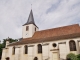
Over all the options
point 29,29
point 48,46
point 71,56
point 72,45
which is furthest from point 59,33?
point 29,29

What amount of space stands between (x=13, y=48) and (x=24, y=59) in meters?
5.22

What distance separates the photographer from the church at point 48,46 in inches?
920

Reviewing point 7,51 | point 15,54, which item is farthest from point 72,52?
point 7,51

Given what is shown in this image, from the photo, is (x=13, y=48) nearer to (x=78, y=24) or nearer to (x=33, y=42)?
(x=33, y=42)

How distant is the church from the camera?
23.4 meters

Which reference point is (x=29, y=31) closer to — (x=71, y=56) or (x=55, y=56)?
(x=55, y=56)

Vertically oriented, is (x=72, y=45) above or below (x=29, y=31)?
below

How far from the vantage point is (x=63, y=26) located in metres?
29.9

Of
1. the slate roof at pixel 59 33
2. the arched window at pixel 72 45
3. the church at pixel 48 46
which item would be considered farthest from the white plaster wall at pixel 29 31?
the arched window at pixel 72 45

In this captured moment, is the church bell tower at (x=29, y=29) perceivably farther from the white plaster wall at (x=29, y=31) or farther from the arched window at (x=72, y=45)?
the arched window at (x=72, y=45)

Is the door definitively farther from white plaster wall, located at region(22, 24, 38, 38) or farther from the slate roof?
white plaster wall, located at region(22, 24, 38, 38)

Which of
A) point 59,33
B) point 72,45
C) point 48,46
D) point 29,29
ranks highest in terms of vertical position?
point 29,29

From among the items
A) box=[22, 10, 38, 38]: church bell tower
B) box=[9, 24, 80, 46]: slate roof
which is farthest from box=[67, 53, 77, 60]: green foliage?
box=[22, 10, 38, 38]: church bell tower

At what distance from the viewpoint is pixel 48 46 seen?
2553 centimetres
